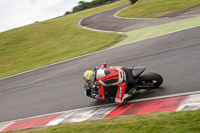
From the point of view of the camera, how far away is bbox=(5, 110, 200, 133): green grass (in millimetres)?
4266

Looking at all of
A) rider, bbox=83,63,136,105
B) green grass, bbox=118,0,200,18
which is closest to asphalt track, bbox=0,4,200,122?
rider, bbox=83,63,136,105

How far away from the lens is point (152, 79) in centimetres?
716

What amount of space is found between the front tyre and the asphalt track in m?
0.22

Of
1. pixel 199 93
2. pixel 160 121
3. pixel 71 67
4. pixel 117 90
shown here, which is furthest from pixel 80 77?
pixel 160 121

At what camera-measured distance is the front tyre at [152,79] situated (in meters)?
7.15

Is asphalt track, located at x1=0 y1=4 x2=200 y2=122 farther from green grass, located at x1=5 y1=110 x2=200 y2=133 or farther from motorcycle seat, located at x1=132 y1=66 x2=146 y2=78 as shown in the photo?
green grass, located at x1=5 y1=110 x2=200 y2=133

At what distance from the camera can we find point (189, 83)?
280 inches

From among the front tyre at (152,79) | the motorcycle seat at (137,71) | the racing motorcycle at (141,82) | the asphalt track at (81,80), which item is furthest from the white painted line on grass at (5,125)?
the front tyre at (152,79)

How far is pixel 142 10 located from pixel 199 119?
26.3 meters

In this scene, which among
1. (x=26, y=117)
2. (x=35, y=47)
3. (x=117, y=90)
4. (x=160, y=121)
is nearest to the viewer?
(x=160, y=121)

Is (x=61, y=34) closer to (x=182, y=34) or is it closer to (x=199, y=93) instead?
(x=182, y=34)

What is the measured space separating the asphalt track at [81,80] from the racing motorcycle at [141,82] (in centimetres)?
23

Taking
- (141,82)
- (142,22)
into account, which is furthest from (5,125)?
(142,22)

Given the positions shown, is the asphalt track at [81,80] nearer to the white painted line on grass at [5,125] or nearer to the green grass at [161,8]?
the white painted line on grass at [5,125]
